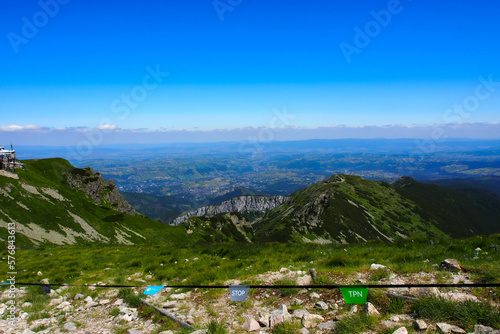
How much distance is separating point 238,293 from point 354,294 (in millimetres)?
3882

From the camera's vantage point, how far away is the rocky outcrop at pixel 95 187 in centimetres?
10765

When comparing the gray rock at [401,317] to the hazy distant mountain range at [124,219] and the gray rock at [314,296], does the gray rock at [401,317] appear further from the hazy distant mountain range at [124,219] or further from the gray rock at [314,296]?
the hazy distant mountain range at [124,219]

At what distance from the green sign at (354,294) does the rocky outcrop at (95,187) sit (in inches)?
4854

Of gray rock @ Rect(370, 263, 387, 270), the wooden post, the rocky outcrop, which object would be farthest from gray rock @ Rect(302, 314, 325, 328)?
the rocky outcrop

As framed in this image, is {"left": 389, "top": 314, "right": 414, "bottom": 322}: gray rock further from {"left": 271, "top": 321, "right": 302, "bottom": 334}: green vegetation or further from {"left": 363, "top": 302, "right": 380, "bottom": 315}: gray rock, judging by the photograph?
{"left": 271, "top": 321, "right": 302, "bottom": 334}: green vegetation

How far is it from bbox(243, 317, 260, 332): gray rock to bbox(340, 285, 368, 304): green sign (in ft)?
9.23

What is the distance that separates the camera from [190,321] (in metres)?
8.66

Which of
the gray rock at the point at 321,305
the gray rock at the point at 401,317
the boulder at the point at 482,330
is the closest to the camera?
the boulder at the point at 482,330

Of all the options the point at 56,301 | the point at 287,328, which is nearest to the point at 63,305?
the point at 56,301

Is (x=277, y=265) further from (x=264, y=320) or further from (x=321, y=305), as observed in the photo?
(x=264, y=320)

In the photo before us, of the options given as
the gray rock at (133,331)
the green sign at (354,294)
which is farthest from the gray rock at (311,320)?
the gray rock at (133,331)

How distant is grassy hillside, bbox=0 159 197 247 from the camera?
56197 millimetres

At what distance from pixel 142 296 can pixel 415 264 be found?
11.7 meters

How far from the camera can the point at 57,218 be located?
64.8m
